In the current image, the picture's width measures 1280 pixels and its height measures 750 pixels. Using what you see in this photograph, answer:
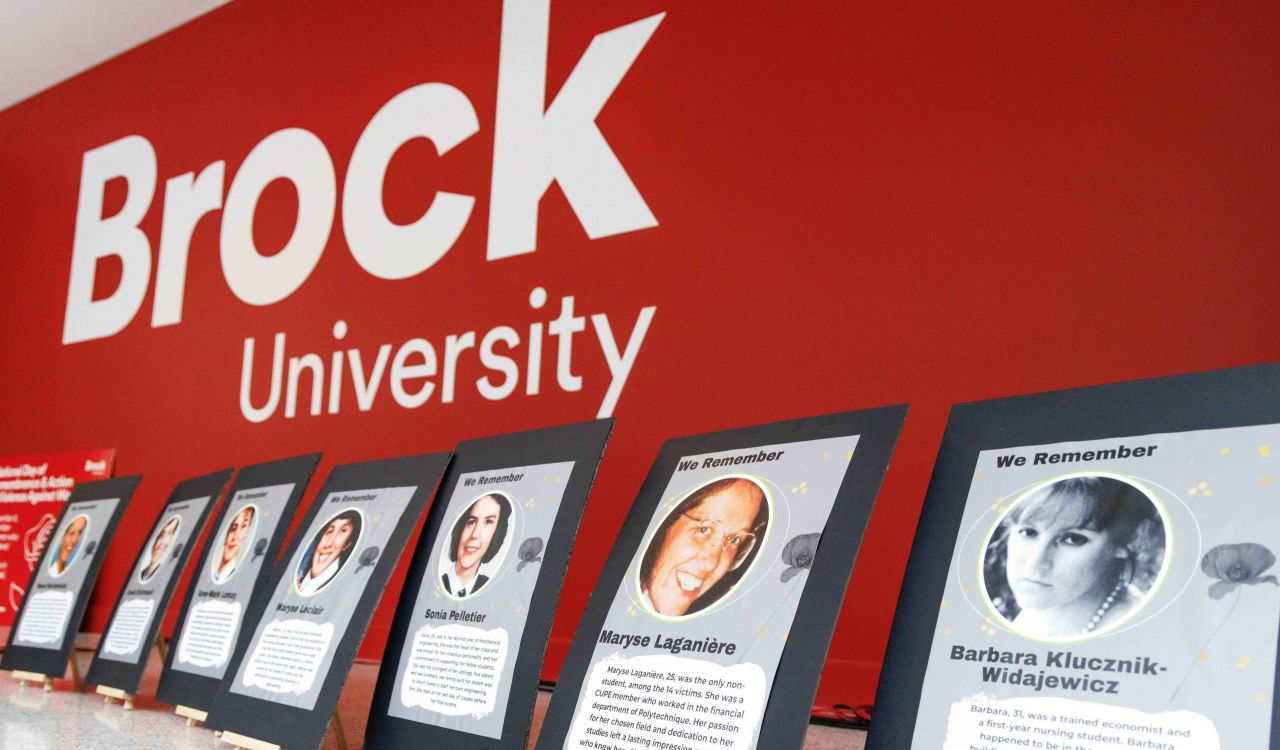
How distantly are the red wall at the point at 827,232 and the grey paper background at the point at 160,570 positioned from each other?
0.97 m

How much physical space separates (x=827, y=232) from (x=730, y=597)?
1666mm

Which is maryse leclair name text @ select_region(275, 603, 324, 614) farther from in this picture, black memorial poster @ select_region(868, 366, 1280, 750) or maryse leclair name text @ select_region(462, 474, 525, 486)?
black memorial poster @ select_region(868, 366, 1280, 750)

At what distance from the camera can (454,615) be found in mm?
1614

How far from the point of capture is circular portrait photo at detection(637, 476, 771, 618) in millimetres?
1281

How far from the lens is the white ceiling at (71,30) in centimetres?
491

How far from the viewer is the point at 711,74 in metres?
3.05

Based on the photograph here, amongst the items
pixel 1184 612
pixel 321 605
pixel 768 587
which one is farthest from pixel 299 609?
pixel 1184 612

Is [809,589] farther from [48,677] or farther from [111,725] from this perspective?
[48,677]

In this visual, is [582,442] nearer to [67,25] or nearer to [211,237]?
[211,237]

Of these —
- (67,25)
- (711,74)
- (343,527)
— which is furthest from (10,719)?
(67,25)

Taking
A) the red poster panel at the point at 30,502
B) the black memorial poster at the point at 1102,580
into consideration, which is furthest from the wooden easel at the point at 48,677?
the black memorial poster at the point at 1102,580

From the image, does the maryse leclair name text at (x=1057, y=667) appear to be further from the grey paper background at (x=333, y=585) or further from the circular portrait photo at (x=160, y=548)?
the circular portrait photo at (x=160, y=548)

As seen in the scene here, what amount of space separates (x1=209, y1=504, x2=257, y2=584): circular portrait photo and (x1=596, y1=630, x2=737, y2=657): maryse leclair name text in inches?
47.2

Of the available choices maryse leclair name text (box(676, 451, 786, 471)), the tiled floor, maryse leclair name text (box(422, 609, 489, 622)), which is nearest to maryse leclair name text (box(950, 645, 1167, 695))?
maryse leclair name text (box(676, 451, 786, 471))
